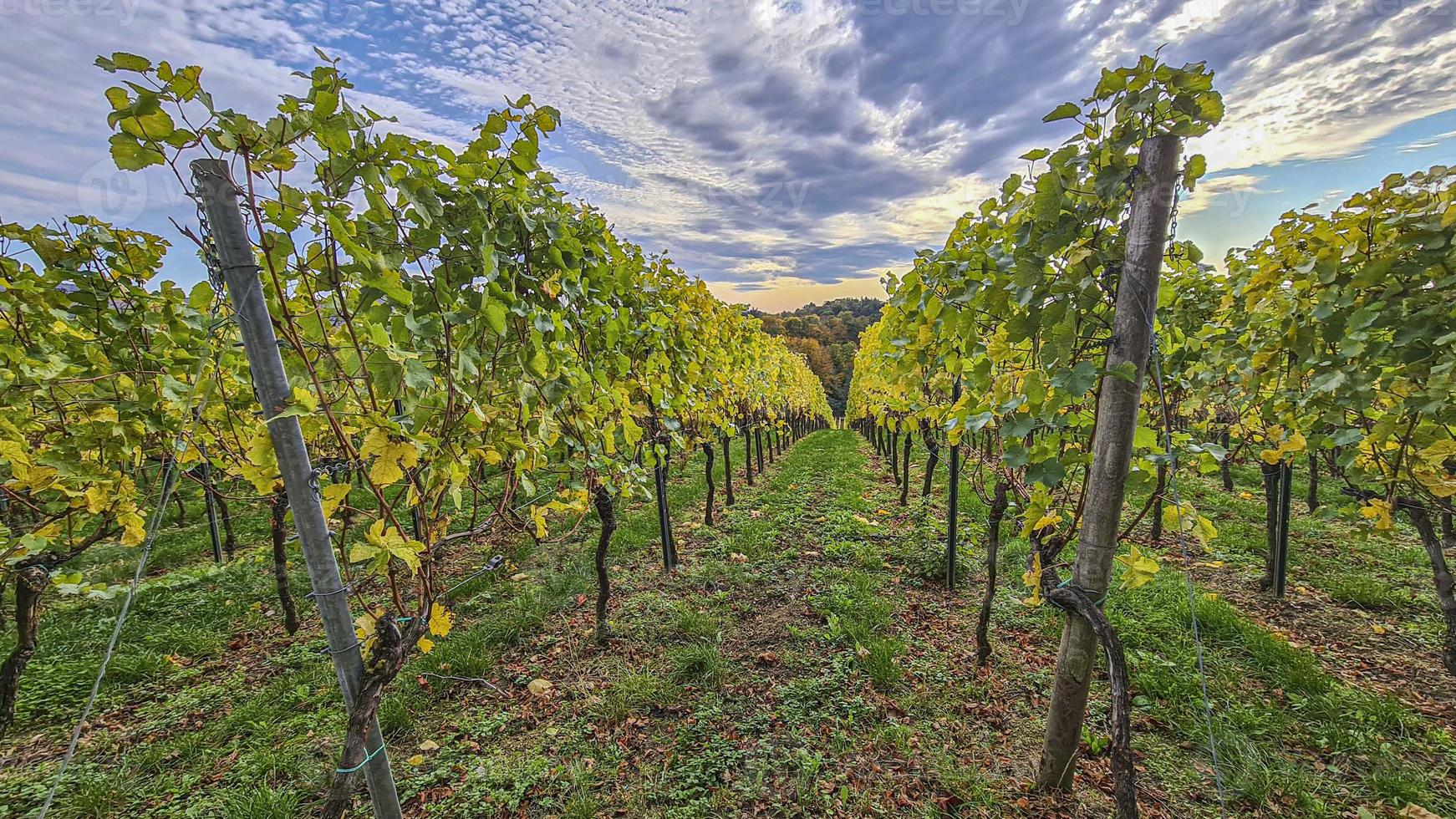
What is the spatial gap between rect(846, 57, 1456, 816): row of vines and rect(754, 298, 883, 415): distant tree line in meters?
43.5

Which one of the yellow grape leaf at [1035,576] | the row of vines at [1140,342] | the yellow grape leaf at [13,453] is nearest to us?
the row of vines at [1140,342]

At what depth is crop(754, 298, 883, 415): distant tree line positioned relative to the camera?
6394 cm

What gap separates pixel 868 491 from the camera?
1010cm

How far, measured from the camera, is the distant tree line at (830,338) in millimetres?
63938

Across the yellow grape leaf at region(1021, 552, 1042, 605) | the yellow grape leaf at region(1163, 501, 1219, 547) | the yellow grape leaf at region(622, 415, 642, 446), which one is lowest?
the yellow grape leaf at region(1021, 552, 1042, 605)

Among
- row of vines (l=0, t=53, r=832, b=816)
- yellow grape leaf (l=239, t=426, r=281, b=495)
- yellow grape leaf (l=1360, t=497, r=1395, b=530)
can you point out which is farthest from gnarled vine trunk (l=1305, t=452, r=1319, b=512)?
yellow grape leaf (l=239, t=426, r=281, b=495)

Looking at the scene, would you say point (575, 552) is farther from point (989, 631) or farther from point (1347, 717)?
point (1347, 717)

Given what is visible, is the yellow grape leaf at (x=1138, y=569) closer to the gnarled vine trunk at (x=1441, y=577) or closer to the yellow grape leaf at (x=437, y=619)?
the gnarled vine trunk at (x=1441, y=577)

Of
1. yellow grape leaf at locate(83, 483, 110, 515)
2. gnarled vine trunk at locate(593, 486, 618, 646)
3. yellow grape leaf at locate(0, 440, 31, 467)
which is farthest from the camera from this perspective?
gnarled vine trunk at locate(593, 486, 618, 646)

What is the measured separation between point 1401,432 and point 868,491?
24.2ft

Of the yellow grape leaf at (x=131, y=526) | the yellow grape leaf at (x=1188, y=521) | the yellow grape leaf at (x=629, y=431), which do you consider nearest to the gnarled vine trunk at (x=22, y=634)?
the yellow grape leaf at (x=131, y=526)

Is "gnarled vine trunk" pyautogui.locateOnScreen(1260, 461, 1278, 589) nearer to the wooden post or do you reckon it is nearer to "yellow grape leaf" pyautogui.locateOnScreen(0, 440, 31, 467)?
the wooden post

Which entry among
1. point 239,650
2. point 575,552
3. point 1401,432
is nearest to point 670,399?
point 575,552

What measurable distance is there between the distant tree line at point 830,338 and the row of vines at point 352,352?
4408 cm
